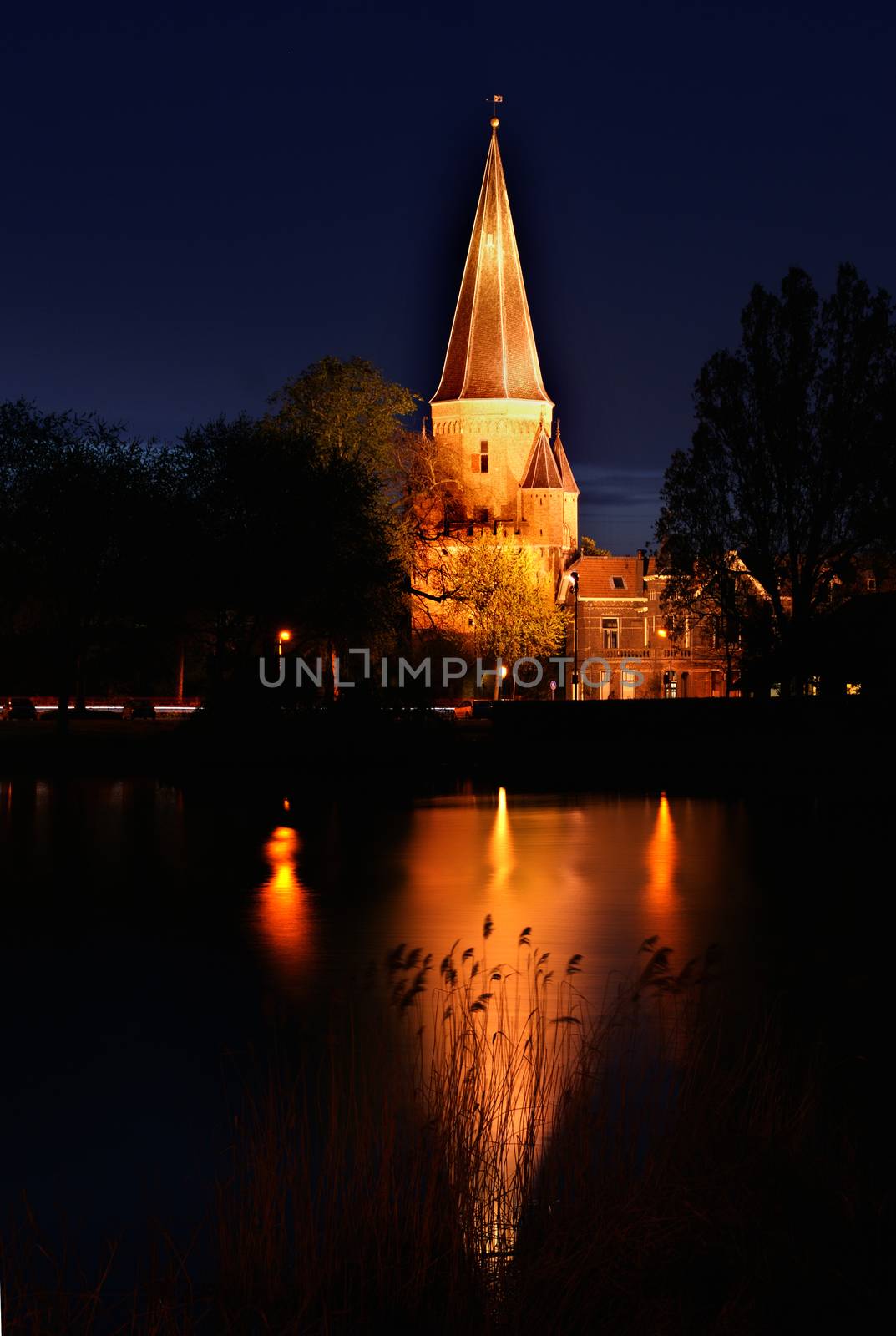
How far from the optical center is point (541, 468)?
440ft

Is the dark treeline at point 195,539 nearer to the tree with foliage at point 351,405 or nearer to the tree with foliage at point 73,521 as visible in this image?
the tree with foliage at point 73,521

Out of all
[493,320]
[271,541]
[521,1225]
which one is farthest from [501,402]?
[521,1225]

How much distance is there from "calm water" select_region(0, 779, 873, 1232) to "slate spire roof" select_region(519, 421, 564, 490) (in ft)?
321

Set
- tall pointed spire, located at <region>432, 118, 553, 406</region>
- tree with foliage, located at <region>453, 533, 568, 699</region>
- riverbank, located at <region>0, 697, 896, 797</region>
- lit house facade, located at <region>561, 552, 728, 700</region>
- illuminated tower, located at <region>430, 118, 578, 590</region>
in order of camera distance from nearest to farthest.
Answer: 1. riverbank, located at <region>0, 697, 896, 797</region>
2. tree with foliage, located at <region>453, 533, 568, 699</region>
3. lit house facade, located at <region>561, 552, 728, 700</region>
4. tall pointed spire, located at <region>432, 118, 553, 406</region>
5. illuminated tower, located at <region>430, 118, 578, 590</region>

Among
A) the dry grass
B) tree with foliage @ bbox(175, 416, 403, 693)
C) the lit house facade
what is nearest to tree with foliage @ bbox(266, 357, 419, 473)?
tree with foliage @ bbox(175, 416, 403, 693)

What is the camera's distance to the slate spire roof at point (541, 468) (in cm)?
13362

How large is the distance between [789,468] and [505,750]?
13.1 m

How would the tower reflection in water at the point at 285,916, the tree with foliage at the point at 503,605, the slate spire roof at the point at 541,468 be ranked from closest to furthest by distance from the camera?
1. the tower reflection in water at the point at 285,916
2. the tree with foliage at the point at 503,605
3. the slate spire roof at the point at 541,468

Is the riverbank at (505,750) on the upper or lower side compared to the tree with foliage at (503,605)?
lower

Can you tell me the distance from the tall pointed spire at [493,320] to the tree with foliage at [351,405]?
54318mm

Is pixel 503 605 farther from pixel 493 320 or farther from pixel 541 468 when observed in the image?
pixel 493 320

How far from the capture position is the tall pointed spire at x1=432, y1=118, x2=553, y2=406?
12825 cm

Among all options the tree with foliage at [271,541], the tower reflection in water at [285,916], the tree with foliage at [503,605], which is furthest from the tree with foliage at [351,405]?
the tower reflection in water at [285,916]

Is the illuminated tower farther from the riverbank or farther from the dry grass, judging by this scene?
the dry grass
